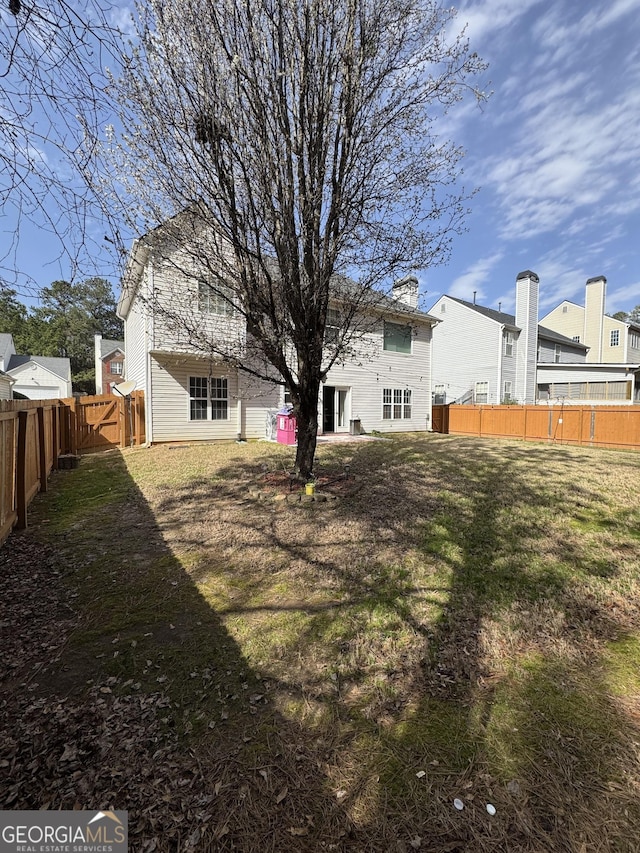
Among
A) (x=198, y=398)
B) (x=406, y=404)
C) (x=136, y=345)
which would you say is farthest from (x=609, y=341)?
(x=136, y=345)

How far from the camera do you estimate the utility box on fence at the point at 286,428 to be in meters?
12.4

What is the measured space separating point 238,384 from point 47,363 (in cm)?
2936

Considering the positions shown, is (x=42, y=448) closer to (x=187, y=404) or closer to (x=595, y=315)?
(x=187, y=404)

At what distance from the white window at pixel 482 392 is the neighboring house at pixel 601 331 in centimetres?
1271

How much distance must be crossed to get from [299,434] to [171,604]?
3735 millimetres

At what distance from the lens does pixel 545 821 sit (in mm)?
1572

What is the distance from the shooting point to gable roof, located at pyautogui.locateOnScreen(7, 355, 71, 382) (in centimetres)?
3123

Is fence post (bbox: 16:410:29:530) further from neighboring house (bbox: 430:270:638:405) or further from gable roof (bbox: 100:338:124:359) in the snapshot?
gable roof (bbox: 100:338:124:359)

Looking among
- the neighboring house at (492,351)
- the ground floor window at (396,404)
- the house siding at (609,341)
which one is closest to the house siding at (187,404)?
the ground floor window at (396,404)

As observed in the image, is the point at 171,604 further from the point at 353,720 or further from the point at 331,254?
the point at 331,254

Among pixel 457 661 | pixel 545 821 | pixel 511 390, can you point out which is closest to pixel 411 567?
pixel 457 661

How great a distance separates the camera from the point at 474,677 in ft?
7.94

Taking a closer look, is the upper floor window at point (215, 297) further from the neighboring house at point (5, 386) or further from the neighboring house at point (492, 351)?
the neighboring house at point (492, 351)

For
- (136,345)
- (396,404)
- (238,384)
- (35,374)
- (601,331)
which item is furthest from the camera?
(35,374)
